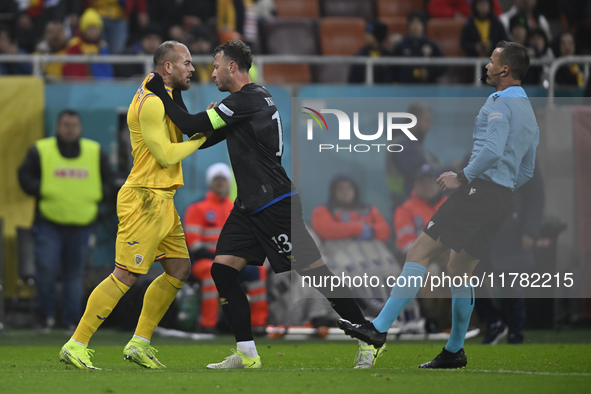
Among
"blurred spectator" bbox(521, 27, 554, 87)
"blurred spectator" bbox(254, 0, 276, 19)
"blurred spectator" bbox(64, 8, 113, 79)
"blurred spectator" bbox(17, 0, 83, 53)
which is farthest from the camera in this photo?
"blurred spectator" bbox(254, 0, 276, 19)

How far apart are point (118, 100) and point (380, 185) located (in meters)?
3.47

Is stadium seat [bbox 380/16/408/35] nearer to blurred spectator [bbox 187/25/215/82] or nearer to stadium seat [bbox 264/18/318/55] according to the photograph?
stadium seat [bbox 264/18/318/55]

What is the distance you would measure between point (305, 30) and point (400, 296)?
28.5ft

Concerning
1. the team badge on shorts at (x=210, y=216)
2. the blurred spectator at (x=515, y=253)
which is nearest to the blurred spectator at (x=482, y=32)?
the blurred spectator at (x=515, y=253)

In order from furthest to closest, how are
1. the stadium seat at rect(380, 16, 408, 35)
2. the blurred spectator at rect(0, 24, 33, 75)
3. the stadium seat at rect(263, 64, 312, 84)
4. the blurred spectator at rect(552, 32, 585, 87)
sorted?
the stadium seat at rect(380, 16, 408, 35), the stadium seat at rect(263, 64, 312, 84), the blurred spectator at rect(0, 24, 33, 75), the blurred spectator at rect(552, 32, 585, 87)

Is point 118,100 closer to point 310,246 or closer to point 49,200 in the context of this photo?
point 49,200

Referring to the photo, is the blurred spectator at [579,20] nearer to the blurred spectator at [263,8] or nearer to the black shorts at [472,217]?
the blurred spectator at [263,8]

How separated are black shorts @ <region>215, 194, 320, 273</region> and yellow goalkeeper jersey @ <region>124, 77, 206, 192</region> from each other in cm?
58

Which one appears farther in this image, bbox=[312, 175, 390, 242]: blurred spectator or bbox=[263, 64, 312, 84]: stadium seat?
bbox=[263, 64, 312, 84]: stadium seat

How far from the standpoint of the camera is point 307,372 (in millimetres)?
5707

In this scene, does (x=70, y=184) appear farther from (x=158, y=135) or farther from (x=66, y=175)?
(x=158, y=135)

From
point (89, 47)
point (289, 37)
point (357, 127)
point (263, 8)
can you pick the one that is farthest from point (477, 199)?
point (263, 8)

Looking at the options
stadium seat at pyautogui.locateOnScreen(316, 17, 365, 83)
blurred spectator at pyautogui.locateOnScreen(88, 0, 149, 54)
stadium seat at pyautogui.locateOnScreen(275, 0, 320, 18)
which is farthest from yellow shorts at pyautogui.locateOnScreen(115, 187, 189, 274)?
stadium seat at pyautogui.locateOnScreen(275, 0, 320, 18)

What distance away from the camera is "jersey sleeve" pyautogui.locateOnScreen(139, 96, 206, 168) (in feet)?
19.0
